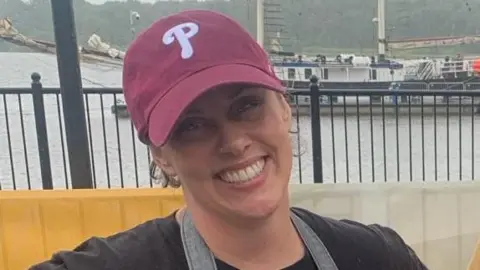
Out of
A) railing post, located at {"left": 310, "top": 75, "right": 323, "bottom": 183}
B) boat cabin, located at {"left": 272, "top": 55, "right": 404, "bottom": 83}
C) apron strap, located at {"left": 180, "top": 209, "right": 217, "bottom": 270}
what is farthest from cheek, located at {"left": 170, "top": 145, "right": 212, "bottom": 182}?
boat cabin, located at {"left": 272, "top": 55, "right": 404, "bottom": 83}

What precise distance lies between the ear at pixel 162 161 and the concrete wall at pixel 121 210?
1.61 m

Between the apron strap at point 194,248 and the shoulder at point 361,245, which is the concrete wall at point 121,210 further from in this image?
the apron strap at point 194,248

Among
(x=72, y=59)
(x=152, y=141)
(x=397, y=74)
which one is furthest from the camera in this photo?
(x=397, y=74)

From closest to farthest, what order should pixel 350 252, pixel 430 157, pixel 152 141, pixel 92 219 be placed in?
pixel 152 141
pixel 350 252
pixel 92 219
pixel 430 157

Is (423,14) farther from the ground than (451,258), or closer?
farther from the ground

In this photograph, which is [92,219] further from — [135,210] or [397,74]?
[397,74]

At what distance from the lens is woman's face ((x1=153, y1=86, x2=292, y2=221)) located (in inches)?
36.1

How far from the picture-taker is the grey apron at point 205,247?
38.3 inches

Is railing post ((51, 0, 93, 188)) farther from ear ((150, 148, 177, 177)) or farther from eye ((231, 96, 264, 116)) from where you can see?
eye ((231, 96, 264, 116))

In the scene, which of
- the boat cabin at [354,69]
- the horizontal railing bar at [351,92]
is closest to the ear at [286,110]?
the horizontal railing bar at [351,92]

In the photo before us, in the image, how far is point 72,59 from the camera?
2.83 m

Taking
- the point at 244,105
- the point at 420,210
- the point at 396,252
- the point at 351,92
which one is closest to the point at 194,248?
the point at 244,105

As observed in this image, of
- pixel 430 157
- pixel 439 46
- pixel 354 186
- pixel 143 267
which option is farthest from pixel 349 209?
pixel 430 157

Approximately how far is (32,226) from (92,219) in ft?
0.90
